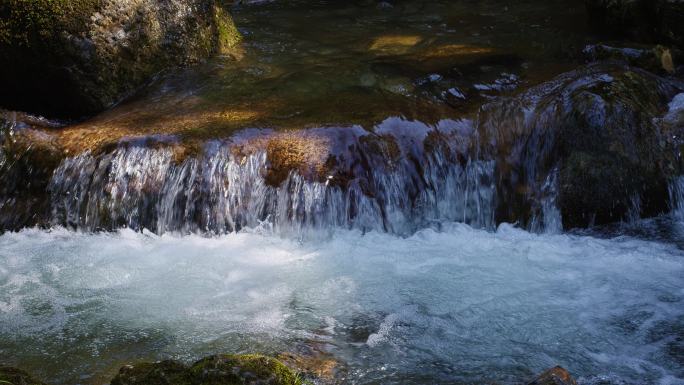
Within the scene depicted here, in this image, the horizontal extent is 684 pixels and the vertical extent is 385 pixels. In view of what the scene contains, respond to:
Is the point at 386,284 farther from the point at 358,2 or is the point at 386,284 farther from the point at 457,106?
the point at 358,2

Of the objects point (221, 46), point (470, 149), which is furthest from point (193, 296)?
point (221, 46)

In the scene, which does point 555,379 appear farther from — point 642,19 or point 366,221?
point 642,19

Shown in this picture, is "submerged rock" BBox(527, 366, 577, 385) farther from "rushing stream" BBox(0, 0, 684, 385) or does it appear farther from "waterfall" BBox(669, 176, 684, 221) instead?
"waterfall" BBox(669, 176, 684, 221)

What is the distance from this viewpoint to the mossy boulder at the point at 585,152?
5.98m

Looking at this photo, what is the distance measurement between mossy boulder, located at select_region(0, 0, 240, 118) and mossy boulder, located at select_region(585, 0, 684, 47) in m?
5.29

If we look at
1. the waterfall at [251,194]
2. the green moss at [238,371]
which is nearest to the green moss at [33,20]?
the waterfall at [251,194]

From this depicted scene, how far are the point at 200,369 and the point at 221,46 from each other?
20.5 ft

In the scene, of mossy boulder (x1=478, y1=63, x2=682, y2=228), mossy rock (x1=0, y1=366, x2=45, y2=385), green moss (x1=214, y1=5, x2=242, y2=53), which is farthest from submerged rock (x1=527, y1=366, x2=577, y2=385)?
green moss (x1=214, y1=5, x2=242, y2=53)

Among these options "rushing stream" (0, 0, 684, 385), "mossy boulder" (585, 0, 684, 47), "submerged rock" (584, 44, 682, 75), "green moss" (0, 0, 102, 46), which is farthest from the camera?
Result: "mossy boulder" (585, 0, 684, 47)

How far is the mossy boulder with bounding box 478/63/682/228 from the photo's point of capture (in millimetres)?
5984

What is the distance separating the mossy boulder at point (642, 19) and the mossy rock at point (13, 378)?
7518 millimetres

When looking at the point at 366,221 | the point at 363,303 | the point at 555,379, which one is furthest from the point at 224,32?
the point at 555,379

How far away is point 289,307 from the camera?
181 inches

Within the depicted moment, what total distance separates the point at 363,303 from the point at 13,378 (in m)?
2.25
